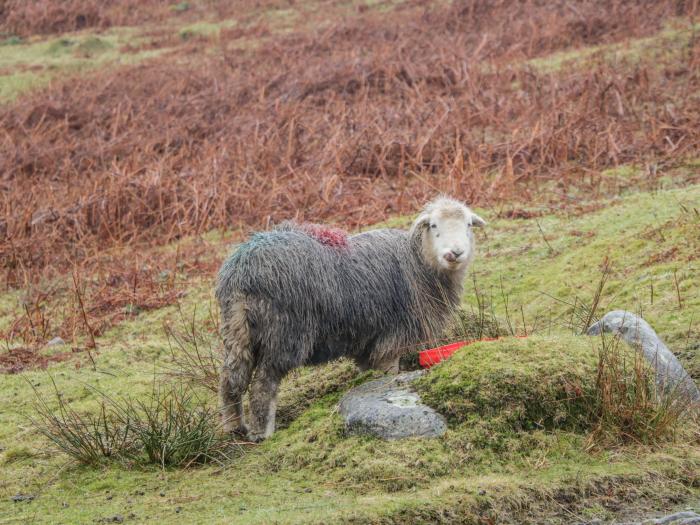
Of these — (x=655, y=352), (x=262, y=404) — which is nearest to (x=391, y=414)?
(x=262, y=404)

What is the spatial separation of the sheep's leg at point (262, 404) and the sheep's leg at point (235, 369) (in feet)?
0.33

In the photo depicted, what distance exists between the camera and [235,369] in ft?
20.3

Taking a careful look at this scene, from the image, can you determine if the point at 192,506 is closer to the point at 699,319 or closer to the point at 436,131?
the point at 699,319

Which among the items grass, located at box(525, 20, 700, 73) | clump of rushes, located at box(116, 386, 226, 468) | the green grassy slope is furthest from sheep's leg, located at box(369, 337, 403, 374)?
grass, located at box(525, 20, 700, 73)

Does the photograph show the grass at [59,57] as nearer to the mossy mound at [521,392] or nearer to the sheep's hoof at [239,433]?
the sheep's hoof at [239,433]

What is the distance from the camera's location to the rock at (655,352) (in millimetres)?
5824

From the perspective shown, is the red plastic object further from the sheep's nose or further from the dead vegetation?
the dead vegetation

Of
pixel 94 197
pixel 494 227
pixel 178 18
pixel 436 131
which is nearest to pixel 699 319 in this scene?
pixel 494 227

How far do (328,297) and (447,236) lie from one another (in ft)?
3.70

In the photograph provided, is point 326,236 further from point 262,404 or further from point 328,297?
point 262,404

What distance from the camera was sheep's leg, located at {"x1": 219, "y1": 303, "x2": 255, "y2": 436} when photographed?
611cm

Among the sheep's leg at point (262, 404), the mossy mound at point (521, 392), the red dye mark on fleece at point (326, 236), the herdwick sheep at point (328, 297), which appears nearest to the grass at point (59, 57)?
the red dye mark on fleece at point (326, 236)

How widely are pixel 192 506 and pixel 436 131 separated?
10.3 m

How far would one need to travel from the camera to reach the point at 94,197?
13352mm
